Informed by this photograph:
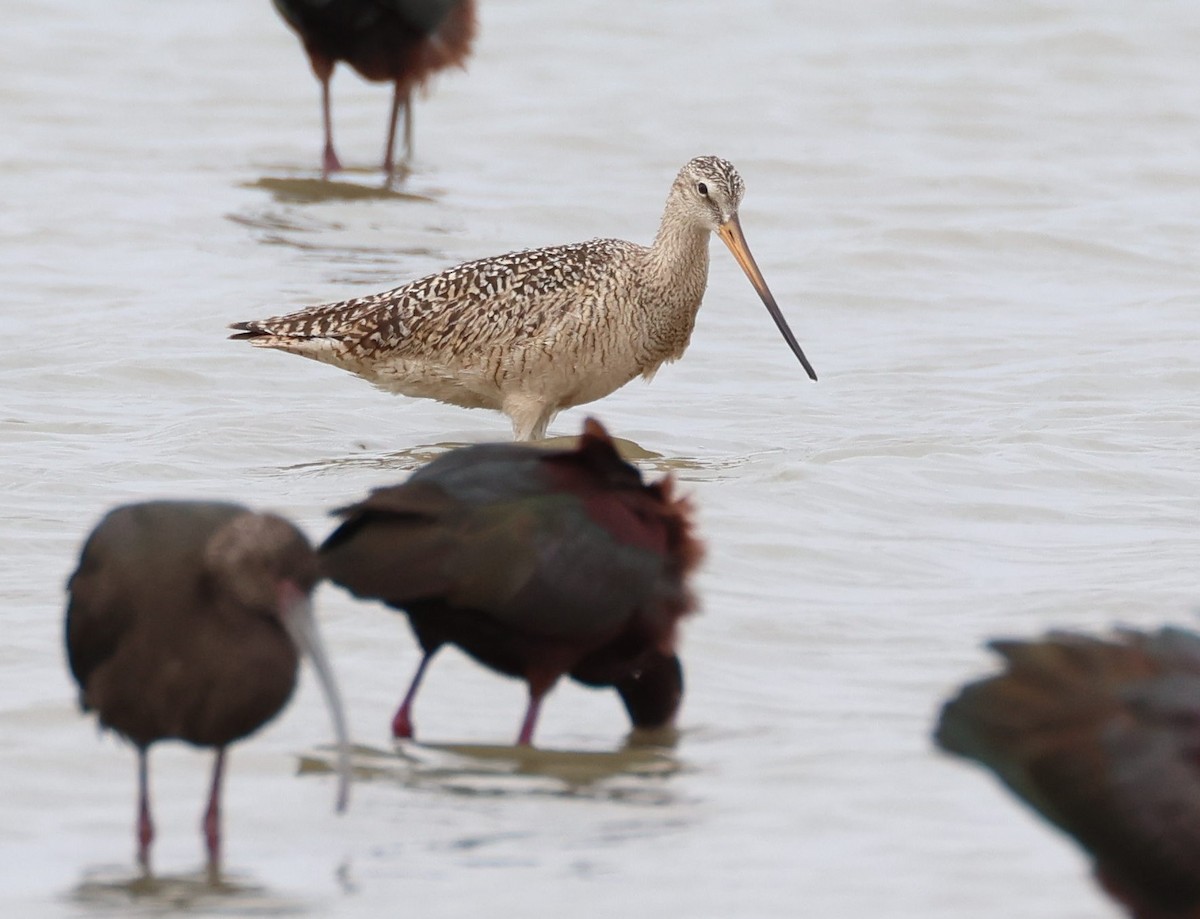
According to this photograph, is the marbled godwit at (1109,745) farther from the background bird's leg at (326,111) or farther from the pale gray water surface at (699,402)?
the background bird's leg at (326,111)

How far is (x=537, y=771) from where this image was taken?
583cm

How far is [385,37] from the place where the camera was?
15203 millimetres

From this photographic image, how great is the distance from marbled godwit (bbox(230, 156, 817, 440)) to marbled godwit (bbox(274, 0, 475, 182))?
5196 mm

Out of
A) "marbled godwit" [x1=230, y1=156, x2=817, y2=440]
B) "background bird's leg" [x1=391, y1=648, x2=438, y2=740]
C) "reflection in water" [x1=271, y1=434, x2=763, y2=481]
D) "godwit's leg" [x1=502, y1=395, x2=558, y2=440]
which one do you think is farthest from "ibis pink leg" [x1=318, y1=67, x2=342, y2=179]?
"background bird's leg" [x1=391, y1=648, x2=438, y2=740]

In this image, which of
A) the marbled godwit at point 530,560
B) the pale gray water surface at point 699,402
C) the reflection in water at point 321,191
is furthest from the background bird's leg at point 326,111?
the marbled godwit at point 530,560

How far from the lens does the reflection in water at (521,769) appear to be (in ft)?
18.7

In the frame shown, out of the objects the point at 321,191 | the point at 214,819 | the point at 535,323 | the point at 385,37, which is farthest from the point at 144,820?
the point at 385,37

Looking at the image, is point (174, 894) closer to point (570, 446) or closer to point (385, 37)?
point (570, 446)

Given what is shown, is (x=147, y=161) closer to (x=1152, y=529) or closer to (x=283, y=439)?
(x=283, y=439)

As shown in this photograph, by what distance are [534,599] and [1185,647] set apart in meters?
1.67

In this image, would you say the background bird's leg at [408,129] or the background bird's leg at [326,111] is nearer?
the background bird's leg at [326,111]

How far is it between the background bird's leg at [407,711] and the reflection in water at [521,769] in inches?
1.4

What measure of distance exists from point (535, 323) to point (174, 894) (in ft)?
16.7

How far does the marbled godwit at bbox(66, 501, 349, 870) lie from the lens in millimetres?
4949
